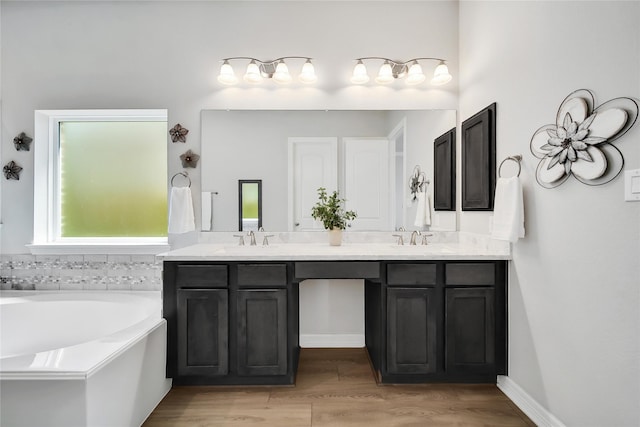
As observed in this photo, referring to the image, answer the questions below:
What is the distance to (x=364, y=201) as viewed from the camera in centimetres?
282

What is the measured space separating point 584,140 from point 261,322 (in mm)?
1885

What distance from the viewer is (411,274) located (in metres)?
2.21

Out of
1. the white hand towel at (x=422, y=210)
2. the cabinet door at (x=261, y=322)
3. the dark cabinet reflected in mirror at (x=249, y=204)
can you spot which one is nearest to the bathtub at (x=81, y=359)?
the cabinet door at (x=261, y=322)

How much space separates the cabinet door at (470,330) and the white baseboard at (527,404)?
11 cm

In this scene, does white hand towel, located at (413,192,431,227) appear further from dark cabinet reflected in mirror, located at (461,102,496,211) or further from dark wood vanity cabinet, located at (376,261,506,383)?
dark wood vanity cabinet, located at (376,261,506,383)

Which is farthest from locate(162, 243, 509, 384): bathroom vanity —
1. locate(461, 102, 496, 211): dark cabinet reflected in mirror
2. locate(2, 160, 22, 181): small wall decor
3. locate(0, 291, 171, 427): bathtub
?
locate(2, 160, 22, 181): small wall decor

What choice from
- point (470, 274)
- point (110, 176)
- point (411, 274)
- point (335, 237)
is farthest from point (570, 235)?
point (110, 176)

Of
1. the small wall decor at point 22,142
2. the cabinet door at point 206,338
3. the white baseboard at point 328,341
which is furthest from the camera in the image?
the white baseboard at point 328,341

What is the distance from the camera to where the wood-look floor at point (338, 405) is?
6.26 feet

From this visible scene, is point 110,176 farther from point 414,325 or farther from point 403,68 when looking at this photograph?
point 414,325

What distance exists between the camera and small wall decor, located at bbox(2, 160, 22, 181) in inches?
110

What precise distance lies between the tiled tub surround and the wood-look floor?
0.99 meters

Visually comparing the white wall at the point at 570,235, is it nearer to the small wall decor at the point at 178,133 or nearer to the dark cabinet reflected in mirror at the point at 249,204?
the dark cabinet reflected in mirror at the point at 249,204

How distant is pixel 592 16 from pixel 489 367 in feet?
6.23
